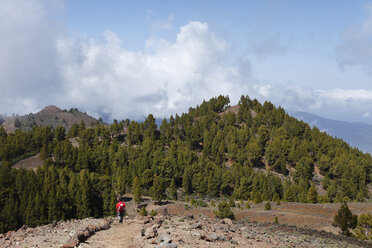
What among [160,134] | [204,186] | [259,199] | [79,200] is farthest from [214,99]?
[79,200]

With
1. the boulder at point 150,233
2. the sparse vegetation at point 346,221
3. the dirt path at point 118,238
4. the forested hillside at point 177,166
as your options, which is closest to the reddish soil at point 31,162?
the forested hillside at point 177,166

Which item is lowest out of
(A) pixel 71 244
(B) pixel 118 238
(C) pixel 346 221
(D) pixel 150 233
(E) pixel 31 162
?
(C) pixel 346 221

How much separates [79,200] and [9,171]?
21.8 meters

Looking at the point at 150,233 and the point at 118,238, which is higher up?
the point at 150,233

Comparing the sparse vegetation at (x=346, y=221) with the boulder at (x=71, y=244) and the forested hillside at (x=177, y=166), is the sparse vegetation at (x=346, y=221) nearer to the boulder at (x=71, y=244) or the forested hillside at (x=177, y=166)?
the forested hillside at (x=177, y=166)

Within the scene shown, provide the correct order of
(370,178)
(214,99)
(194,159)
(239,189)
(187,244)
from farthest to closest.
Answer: (214,99), (370,178), (194,159), (239,189), (187,244)

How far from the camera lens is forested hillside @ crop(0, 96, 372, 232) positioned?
220ft

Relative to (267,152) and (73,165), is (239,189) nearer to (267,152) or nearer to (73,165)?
(267,152)

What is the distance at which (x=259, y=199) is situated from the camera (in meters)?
85.1

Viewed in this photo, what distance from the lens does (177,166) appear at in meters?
108

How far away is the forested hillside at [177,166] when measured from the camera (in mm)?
66938

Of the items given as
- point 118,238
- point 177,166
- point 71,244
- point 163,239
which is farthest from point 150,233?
point 177,166

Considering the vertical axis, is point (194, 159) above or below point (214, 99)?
below

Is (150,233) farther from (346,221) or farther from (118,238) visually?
(346,221)
